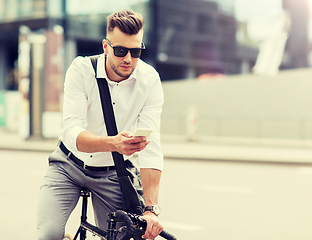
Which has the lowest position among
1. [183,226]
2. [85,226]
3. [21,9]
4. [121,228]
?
[183,226]

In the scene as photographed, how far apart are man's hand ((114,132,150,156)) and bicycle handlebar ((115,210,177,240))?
0.26 metres

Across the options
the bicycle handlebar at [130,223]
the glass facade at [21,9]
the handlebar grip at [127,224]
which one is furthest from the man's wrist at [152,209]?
the glass facade at [21,9]

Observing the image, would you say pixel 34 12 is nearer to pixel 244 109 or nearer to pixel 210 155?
pixel 244 109

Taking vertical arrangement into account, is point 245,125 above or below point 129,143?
below

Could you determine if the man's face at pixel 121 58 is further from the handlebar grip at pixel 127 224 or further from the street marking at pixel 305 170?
the street marking at pixel 305 170

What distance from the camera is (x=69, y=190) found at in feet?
8.13

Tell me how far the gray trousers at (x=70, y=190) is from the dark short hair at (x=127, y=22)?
859 mm

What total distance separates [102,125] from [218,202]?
4.45 meters

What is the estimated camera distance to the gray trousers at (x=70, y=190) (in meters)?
2.36

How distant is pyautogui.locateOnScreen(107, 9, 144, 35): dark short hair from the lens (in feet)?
6.80

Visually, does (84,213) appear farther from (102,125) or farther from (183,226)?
(183,226)

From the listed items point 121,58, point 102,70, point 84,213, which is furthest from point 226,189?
point 121,58

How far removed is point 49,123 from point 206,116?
6.49 metres

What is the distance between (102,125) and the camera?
7.98 ft
